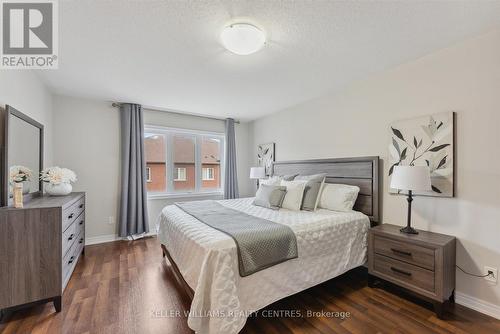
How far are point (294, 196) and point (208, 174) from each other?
8.39 feet

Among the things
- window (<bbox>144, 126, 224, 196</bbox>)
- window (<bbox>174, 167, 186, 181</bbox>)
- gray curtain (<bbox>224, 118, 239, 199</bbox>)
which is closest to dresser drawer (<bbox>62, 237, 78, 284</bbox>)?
window (<bbox>144, 126, 224, 196</bbox>)

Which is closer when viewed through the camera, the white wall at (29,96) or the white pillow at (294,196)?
the white wall at (29,96)

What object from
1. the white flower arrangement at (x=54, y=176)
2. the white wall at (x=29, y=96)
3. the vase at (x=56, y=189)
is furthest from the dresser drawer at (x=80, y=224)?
the white wall at (x=29, y=96)

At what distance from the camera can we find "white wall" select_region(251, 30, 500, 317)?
1.79 m

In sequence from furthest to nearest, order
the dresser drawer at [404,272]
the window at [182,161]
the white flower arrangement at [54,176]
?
the window at [182,161] < the white flower arrangement at [54,176] < the dresser drawer at [404,272]

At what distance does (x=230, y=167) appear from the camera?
470 cm

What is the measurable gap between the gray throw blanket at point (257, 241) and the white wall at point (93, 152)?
240cm

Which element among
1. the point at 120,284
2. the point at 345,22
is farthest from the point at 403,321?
the point at 120,284

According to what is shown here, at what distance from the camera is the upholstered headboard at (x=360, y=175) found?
2.53m

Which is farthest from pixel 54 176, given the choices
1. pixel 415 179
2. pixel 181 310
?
pixel 415 179

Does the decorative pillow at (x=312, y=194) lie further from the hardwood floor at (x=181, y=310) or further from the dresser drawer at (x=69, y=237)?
the dresser drawer at (x=69, y=237)

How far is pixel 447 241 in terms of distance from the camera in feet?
6.04

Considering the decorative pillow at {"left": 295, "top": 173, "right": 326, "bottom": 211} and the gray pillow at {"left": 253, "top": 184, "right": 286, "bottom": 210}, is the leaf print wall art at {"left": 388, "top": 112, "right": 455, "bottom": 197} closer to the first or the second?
the decorative pillow at {"left": 295, "top": 173, "right": 326, "bottom": 211}

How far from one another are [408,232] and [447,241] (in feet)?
0.91
